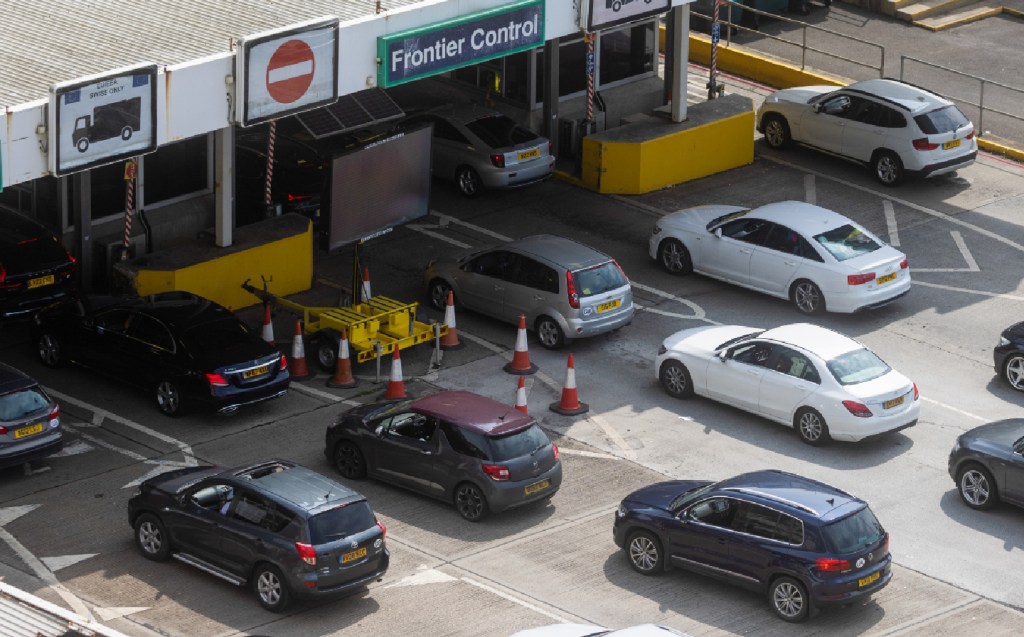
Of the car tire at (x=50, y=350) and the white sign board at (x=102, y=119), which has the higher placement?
the white sign board at (x=102, y=119)

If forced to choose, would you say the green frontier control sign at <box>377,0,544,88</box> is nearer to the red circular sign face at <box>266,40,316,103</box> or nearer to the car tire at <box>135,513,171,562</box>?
the red circular sign face at <box>266,40,316,103</box>

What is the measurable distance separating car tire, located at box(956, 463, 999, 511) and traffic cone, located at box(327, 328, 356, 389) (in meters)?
8.60

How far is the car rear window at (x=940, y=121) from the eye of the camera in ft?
113

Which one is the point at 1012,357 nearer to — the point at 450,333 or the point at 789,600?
the point at 789,600

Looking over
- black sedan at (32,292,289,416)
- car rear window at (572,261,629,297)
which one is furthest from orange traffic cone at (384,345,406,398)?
car rear window at (572,261,629,297)

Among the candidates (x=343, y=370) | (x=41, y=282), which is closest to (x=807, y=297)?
(x=343, y=370)

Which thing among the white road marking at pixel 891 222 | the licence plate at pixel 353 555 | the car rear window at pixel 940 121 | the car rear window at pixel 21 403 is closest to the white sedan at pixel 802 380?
the white road marking at pixel 891 222

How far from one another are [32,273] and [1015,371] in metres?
14.5

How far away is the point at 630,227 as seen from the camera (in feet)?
110

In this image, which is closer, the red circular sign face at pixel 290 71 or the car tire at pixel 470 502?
the car tire at pixel 470 502

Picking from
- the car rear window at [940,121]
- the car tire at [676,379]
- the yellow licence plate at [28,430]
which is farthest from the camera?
the car rear window at [940,121]

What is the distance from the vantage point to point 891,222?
3362 cm

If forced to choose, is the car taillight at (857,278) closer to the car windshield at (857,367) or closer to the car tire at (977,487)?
the car windshield at (857,367)

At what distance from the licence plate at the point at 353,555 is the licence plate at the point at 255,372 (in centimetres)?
553
